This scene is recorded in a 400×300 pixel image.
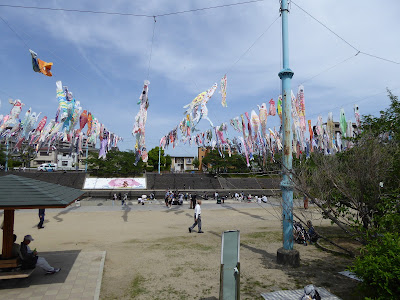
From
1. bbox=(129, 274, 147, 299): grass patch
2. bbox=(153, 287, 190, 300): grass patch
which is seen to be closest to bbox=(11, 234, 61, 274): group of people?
bbox=(129, 274, 147, 299): grass patch

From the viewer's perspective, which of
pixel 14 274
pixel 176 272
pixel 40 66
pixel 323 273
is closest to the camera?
pixel 14 274

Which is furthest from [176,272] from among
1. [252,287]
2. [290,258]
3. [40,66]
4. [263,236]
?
[40,66]

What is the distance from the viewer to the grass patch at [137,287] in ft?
17.9

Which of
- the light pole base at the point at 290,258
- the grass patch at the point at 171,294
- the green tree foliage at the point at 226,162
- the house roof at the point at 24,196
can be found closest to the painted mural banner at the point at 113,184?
the green tree foliage at the point at 226,162

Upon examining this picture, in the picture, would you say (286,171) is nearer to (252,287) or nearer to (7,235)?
(252,287)

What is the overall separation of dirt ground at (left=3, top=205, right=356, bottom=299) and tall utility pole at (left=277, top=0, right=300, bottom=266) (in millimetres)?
372

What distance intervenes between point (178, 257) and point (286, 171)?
422 cm

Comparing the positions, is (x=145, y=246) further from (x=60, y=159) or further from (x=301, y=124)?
(x=60, y=159)

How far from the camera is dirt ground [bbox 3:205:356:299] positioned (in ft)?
18.8

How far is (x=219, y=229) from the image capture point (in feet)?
41.1

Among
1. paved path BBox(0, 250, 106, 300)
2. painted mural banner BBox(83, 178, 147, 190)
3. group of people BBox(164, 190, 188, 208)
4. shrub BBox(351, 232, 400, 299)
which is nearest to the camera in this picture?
shrub BBox(351, 232, 400, 299)

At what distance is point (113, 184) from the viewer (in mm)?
30078

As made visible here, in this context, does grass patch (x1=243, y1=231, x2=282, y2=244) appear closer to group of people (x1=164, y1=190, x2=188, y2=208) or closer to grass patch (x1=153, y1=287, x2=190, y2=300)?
grass patch (x1=153, y1=287, x2=190, y2=300)

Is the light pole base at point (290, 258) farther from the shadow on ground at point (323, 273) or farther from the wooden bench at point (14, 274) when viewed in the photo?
the wooden bench at point (14, 274)
